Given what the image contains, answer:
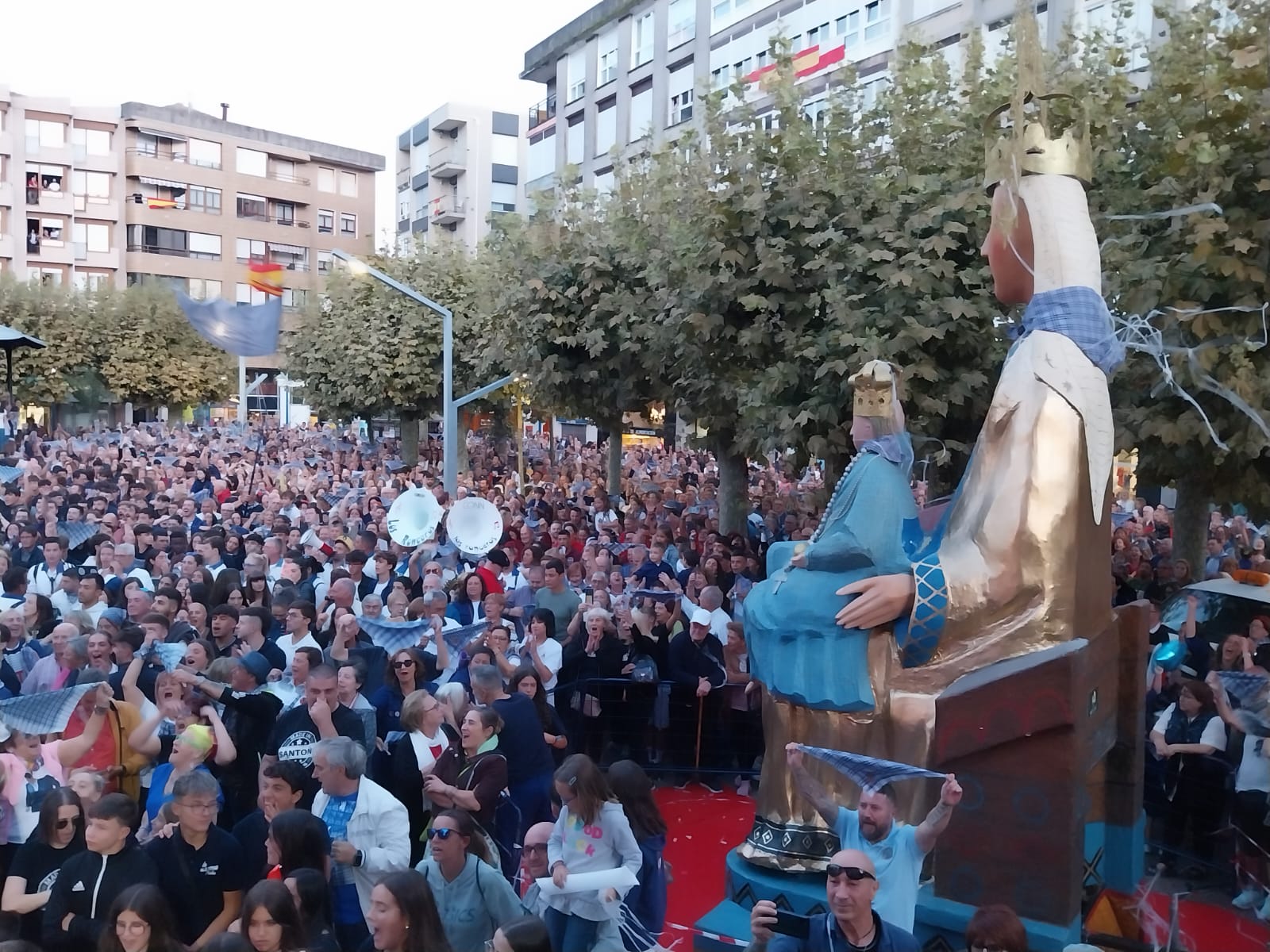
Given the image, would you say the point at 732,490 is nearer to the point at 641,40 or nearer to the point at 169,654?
the point at 169,654

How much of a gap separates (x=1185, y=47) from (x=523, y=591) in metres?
8.07

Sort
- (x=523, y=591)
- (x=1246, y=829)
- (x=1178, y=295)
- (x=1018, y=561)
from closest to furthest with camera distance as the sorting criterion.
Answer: (x=1018, y=561)
(x=1246, y=829)
(x=1178, y=295)
(x=523, y=591)

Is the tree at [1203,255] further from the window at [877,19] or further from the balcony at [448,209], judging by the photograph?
the balcony at [448,209]

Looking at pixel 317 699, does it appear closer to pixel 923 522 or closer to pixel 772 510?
pixel 923 522

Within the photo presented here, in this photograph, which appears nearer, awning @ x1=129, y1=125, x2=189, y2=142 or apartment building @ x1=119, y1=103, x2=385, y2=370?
awning @ x1=129, y1=125, x2=189, y2=142

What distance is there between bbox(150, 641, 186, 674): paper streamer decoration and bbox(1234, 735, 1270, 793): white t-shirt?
270 inches

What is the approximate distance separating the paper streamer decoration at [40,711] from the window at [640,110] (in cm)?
3704

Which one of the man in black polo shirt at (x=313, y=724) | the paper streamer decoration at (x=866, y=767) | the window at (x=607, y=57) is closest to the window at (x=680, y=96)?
the window at (x=607, y=57)

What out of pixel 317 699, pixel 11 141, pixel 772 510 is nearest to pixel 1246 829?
pixel 317 699

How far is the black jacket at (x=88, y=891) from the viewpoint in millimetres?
4730

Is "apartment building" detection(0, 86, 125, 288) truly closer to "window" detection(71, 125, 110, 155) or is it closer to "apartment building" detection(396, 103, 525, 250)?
"window" detection(71, 125, 110, 155)

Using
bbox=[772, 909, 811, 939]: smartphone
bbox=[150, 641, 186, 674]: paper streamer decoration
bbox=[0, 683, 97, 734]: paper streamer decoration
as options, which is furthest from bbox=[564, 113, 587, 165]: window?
bbox=[772, 909, 811, 939]: smartphone

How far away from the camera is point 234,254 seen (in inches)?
2367

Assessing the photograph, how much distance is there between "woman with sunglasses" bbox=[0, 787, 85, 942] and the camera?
5027mm
